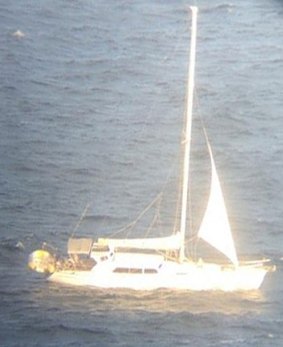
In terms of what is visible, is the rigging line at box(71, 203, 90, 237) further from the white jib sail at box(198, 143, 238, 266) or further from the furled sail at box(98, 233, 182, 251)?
the white jib sail at box(198, 143, 238, 266)

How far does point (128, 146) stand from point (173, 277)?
826 inches

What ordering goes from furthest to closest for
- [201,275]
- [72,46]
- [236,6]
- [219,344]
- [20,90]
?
[236,6] → [72,46] → [20,90] → [201,275] → [219,344]

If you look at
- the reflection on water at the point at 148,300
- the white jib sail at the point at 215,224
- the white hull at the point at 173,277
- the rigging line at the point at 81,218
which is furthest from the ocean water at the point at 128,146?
the white jib sail at the point at 215,224

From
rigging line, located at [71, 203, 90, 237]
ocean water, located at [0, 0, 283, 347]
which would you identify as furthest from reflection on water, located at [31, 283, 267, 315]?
rigging line, located at [71, 203, 90, 237]

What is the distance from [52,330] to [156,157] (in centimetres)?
2357

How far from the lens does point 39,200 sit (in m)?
85.6

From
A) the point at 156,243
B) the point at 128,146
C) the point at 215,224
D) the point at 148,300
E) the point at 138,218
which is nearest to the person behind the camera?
the point at 148,300

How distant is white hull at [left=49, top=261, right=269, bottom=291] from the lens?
245 ft

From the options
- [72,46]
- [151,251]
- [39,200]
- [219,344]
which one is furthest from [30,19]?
[219,344]

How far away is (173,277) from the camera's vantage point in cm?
A: 7494

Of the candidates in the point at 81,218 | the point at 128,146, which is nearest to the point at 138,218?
the point at 81,218

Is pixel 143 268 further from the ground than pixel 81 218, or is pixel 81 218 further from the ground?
pixel 81 218

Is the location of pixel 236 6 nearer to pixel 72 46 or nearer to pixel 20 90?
pixel 72 46

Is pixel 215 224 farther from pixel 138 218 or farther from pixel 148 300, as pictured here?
pixel 138 218
